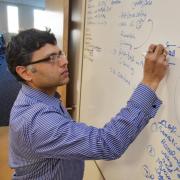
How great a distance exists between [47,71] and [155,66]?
0.47 meters

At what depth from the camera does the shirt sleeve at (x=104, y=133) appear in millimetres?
817

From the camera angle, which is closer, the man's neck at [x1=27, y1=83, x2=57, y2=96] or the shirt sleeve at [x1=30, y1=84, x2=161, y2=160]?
the shirt sleeve at [x1=30, y1=84, x2=161, y2=160]

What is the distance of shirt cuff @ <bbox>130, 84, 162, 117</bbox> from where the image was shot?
32.0 inches

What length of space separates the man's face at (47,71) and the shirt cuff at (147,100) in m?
0.39

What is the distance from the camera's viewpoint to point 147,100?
812mm

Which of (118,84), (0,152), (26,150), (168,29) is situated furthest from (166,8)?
(0,152)

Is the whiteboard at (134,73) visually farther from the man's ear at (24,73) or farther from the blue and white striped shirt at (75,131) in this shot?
the man's ear at (24,73)

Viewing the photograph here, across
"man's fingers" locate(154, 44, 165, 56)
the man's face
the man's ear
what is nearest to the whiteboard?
"man's fingers" locate(154, 44, 165, 56)

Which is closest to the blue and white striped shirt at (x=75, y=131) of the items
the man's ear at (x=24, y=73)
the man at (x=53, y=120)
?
the man at (x=53, y=120)

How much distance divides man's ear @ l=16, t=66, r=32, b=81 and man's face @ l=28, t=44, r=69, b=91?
0.02 metres

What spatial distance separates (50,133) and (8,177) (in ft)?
6.73

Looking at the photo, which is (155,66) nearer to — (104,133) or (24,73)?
(104,133)

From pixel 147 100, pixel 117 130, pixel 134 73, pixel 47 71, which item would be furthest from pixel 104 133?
pixel 47 71

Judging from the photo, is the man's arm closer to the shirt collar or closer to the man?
the man
